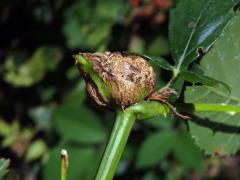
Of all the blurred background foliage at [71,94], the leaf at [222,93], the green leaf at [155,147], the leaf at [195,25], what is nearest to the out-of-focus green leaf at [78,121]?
the blurred background foliage at [71,94]

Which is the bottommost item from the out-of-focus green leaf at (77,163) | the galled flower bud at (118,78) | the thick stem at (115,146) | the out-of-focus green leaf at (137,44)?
the out-of-focus green leaf at (77,163)

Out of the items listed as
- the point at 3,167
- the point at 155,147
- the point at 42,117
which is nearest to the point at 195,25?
the point at 3,167

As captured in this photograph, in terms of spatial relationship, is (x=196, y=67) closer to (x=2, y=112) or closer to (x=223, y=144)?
(x=223, y=144)

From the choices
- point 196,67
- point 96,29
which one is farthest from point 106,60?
point 96,29

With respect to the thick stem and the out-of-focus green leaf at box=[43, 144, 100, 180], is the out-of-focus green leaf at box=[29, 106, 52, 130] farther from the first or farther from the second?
the thick stem

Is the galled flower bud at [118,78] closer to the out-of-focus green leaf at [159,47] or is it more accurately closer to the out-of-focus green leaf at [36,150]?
the out-of-focus green leaf at [159,47]

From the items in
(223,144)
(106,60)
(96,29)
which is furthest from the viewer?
(96,29)
